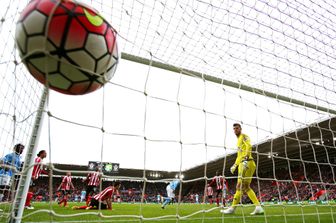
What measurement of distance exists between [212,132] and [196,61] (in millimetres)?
1502

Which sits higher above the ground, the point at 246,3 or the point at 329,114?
the point at 246,3

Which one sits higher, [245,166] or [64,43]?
[64,43]

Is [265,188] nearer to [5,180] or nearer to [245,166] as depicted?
[245,166]

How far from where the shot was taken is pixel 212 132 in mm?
5668

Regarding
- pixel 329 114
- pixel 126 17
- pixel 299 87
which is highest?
pixel 126 17

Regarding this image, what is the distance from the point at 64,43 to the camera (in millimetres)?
1652

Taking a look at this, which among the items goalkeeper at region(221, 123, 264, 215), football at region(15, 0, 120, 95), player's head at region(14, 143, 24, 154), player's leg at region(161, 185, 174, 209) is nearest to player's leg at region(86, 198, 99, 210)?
player's leg at region(161, 185, 174, 209)

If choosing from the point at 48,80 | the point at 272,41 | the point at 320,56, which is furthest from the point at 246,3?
the point at 48,80

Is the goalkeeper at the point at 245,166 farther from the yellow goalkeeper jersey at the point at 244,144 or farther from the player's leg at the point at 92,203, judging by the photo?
the player's leg at the point at 92,203

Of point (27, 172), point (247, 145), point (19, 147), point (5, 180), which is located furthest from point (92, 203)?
point (27, 172)

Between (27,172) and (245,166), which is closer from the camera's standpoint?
(27,172)

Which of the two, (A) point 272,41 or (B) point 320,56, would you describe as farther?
(B) point 320,56

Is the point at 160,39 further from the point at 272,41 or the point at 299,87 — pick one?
the point at 299,87

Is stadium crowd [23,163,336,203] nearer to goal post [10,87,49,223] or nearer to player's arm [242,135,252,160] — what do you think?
player's arm [242,135,252,160]
